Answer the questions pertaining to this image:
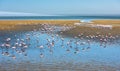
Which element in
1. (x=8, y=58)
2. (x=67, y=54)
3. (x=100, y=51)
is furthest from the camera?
(x=100, y=51)

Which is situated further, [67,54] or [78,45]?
[78,45]

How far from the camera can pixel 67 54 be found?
22281 millimetres

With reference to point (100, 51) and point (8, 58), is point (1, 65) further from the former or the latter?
point (100, 51)

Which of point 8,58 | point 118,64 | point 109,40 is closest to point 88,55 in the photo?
point 118,64

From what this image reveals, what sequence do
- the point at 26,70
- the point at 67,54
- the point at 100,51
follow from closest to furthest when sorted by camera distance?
the point at 26,70, the point at 67,54, the point at 100,51

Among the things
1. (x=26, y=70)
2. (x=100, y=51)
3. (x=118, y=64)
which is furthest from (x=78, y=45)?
(x=26, y=70)

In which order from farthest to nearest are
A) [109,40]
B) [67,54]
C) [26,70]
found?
[109,40]
[67,54]
[26,70]

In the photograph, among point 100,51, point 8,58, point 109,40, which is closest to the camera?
point 8,58

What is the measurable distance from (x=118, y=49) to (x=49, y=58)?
577 cm

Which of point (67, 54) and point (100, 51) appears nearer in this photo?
point (67, 54)

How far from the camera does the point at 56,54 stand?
22125 millimetres

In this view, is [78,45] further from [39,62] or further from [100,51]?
[39,62]

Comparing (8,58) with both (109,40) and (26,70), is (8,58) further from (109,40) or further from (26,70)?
(109,40)

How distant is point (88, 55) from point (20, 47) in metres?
5.15
